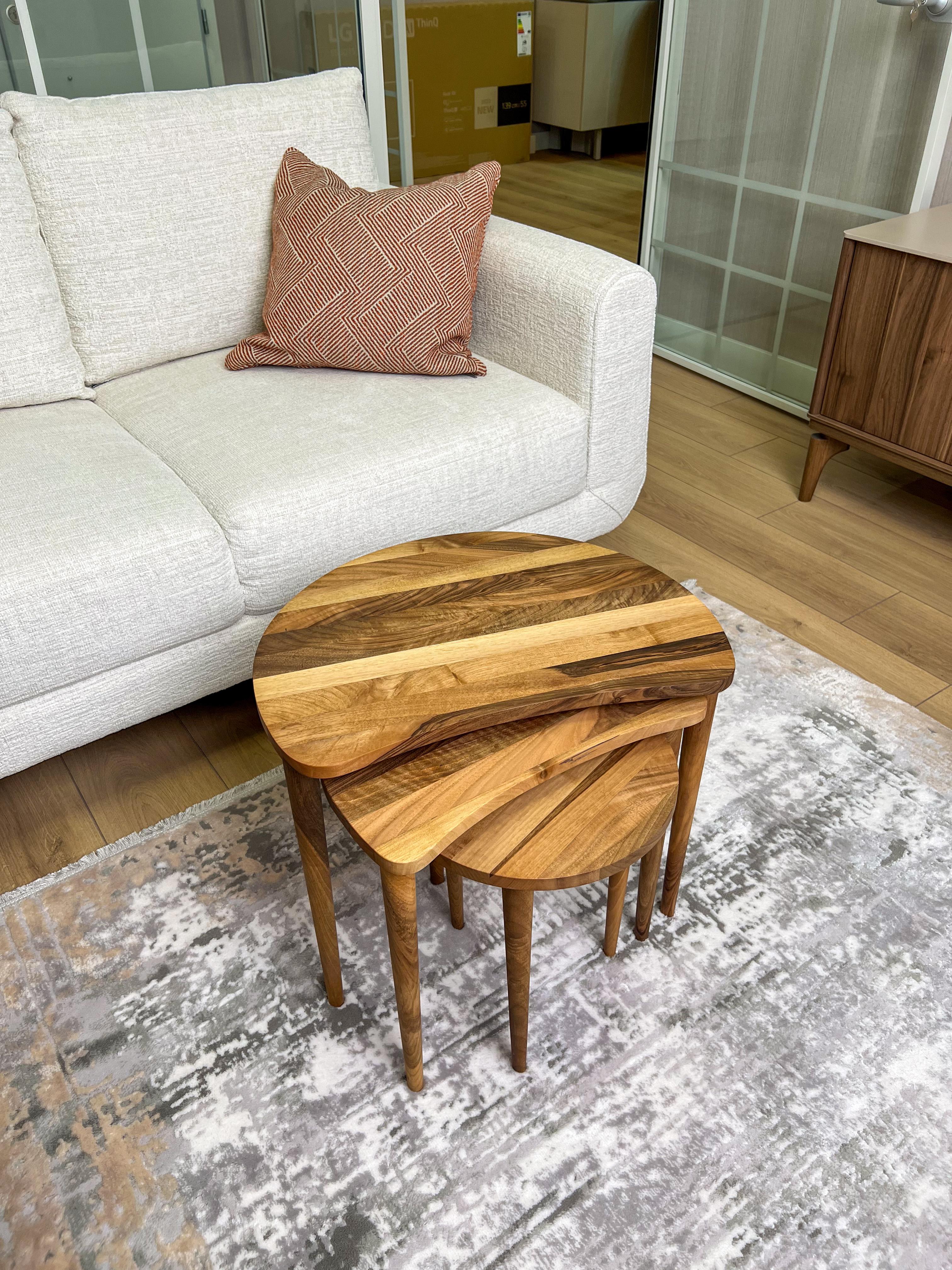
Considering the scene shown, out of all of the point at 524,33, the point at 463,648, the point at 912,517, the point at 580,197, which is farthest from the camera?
the point at 524,33

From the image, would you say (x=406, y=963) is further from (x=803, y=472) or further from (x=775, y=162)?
(x=775, y=162)

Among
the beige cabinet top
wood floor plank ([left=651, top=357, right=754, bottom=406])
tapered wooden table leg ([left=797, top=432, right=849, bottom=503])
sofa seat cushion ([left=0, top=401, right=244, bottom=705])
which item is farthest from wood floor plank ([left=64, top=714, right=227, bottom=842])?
wood floor plank ([left=651, top=357, right=754, bottom=406])

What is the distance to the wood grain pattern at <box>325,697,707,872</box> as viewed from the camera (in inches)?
36.2

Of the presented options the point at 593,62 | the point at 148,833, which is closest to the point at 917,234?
the point at 148,833

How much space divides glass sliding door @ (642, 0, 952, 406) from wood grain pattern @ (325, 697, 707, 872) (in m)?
1.78

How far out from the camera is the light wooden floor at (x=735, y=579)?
1.53m

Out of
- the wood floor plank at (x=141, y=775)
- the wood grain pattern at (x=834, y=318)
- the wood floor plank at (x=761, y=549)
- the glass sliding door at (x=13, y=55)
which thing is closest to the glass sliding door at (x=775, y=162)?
the wood grain pattern at (x=834, y=318)

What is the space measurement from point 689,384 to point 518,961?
7.32 feet

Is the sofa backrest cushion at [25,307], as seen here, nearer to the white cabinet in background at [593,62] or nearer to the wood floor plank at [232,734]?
the wood floor plank at [232,734]

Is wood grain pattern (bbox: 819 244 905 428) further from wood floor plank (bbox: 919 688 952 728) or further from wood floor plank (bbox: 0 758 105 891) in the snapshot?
wood floor plank (bbox: 0 758 105 891)

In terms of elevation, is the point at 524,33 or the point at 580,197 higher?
the point at 524,33

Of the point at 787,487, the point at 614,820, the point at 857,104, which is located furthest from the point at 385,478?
the point at 857,104

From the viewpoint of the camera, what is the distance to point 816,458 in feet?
7.38

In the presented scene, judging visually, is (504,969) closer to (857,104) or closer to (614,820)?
(614,820)
